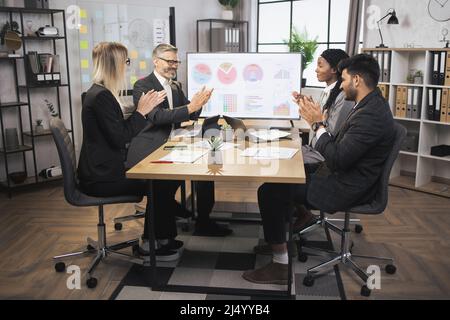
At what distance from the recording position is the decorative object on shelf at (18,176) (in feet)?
14.8

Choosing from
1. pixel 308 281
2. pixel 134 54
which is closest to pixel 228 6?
pixel 134 54

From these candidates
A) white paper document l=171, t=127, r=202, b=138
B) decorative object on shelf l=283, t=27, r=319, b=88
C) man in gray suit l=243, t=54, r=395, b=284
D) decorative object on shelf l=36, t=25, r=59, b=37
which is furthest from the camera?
decorative object on shelf l=283, t=27, r=319, b=88

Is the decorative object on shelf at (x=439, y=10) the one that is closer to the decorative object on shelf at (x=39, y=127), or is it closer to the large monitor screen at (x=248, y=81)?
the large monitor screen at (x=248, y=81)

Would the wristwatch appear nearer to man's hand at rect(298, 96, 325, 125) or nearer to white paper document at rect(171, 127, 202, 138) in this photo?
man's hand at rect(298, 96, 325, 125)

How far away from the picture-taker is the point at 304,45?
5711 mm

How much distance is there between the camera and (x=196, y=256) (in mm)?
3135

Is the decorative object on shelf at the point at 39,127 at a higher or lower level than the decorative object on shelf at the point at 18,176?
higher

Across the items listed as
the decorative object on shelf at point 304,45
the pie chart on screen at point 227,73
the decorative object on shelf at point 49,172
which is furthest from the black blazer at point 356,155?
the decorative object on shelf at point 304,45

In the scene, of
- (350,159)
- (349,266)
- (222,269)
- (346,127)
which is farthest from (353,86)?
(222,269)

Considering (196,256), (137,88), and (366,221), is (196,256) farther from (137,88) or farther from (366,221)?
(366,221)

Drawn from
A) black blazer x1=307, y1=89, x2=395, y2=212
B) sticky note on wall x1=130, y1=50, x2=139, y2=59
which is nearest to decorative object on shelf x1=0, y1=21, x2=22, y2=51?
sticky note on wall x1=130, y1=50, x2=139, y2=59

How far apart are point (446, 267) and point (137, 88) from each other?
227 centimetres

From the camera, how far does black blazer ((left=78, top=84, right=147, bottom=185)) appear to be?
270 centimetres

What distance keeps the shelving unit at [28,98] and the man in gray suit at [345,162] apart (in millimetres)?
2711
